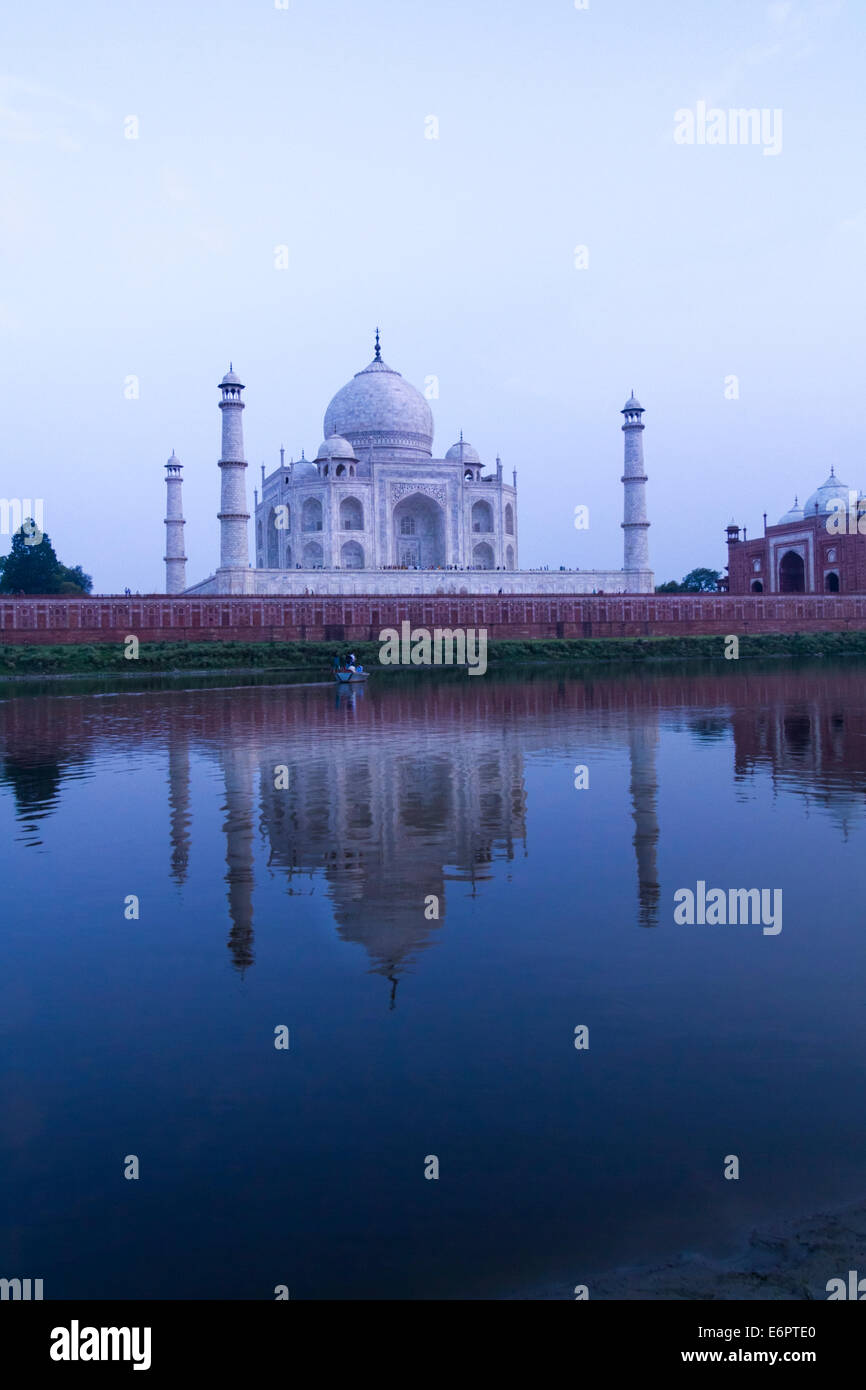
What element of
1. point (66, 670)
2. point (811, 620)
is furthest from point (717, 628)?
point (66, 670)

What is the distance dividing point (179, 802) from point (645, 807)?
436 centimetres

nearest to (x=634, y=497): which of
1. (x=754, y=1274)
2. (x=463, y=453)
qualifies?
(x=463, y=453)

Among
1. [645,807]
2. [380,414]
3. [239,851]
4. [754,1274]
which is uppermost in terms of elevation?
[380,414]

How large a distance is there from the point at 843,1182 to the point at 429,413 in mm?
55451

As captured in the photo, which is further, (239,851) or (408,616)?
(408,616)

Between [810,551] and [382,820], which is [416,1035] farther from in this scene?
[810,551]

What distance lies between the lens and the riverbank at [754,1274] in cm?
293

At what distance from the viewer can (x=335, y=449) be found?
2010 inches

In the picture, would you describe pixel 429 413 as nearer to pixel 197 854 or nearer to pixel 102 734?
pixel 102 734

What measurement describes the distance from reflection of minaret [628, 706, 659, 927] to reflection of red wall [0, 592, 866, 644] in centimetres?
2522

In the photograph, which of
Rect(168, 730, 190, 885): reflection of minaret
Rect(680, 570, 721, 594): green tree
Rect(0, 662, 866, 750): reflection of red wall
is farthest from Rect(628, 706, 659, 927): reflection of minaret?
Rect(680, 570, 721, 594): green tree

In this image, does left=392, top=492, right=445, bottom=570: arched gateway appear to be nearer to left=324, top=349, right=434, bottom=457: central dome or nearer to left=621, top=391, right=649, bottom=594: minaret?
left=324, top=349, right=434, bottom=457: central dome

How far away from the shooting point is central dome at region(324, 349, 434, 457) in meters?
54.1

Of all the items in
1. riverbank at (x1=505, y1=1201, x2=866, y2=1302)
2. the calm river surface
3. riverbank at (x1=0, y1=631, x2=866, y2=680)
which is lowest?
riverbank at (x1=505, y1=1201, x2=866, y2=1302)
